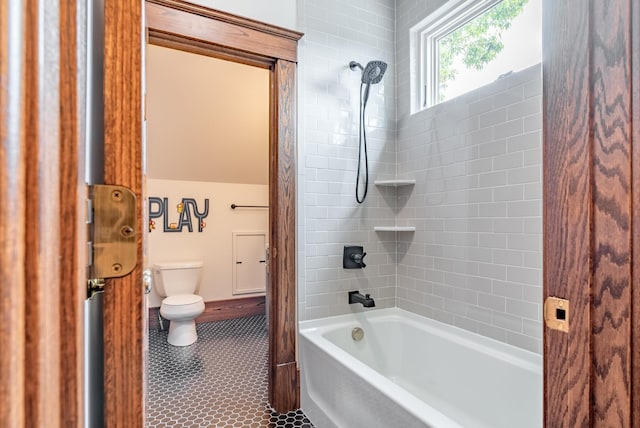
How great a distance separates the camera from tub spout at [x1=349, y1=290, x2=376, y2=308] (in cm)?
218

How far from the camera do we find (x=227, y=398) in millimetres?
2145

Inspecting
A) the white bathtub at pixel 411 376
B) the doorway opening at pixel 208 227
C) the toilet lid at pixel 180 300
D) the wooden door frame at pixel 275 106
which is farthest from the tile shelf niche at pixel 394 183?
the toilet lid at pixel 180 300

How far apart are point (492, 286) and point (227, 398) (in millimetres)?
1649

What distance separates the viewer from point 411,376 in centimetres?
215

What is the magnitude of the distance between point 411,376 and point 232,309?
2198 millimetres

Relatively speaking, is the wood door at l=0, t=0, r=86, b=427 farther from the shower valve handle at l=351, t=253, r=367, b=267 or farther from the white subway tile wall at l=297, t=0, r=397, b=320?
the shower valve handle at l=351, t=253, r=367, b=267

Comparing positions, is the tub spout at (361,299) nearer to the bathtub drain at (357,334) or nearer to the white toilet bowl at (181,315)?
the bathtub drain at (357,334)

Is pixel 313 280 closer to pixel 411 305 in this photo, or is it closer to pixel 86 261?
Result: pixel 411 305

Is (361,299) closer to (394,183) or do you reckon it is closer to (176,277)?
(394,183)

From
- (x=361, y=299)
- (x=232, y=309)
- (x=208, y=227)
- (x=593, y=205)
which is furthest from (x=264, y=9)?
(x=232, y=309)

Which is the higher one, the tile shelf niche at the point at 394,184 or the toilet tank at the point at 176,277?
the tile shelf niche at the point at 394,184

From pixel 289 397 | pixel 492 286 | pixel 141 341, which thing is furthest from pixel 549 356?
pixel 289 397

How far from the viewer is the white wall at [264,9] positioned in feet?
6.22

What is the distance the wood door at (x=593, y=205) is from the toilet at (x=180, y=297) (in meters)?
2.74
